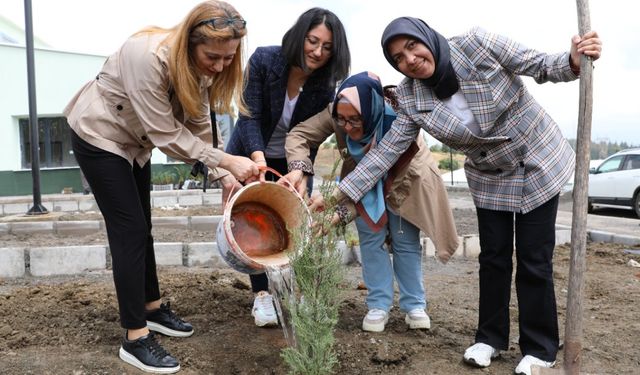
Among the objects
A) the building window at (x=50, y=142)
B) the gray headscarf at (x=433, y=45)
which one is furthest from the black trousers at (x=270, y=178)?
the building window at (x=50, y=142)

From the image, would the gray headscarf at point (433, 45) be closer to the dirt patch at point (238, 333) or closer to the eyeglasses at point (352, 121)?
the eyeglasses at point (352, 121)

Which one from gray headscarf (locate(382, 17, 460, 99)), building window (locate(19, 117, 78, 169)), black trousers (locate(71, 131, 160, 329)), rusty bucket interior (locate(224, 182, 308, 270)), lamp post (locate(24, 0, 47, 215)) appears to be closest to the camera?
gray headscarf (locate(382, 17, 460, 99))

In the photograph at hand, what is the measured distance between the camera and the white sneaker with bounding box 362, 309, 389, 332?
3447mm

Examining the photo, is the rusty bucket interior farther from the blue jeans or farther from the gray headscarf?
the gray headscarf

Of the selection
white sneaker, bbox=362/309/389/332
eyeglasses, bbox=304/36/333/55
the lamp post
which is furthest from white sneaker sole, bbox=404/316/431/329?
the lamp post

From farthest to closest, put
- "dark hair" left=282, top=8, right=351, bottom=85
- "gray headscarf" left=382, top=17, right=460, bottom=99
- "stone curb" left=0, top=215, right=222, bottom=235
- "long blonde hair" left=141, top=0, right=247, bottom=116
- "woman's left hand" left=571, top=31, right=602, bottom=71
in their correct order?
"stone curb" left=0, top=215, right=222, bottom=235 < "dark hair" left=282, top=8, right=351, bottom=85 < "gray headscarf" left=382, top=17, right=460, bottom=99 < "long blonde hair" left=141, top=0, right=247, bottom=116 < "woman's left hand" left=571, top=31, right=602, bottom=71

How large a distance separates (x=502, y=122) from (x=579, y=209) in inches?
21.9

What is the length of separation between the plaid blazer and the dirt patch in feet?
3.12

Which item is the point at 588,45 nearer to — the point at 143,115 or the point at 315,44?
the point at 315,44

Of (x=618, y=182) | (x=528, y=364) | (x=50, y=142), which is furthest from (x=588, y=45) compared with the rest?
(x=50, y=142)

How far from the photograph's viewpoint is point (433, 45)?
2656mm

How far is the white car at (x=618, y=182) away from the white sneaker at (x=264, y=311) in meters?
12.0

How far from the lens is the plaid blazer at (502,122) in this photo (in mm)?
2670

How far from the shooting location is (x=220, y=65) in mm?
2646
